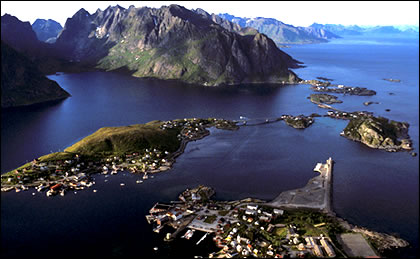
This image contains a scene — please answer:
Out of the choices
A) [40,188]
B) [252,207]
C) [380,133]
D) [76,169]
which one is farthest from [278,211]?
[380,133]

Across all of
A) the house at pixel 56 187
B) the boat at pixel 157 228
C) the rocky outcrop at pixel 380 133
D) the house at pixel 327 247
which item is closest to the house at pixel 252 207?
the house at pixel 327 247

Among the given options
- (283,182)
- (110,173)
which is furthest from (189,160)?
(283,182)

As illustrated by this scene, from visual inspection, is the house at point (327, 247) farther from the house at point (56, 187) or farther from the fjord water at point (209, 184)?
the house at point (56, 187)

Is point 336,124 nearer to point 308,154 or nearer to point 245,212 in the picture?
point 308,154

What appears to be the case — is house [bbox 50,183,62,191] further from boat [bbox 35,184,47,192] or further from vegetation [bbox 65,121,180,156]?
vegetation [bbox 65,121,180,156]

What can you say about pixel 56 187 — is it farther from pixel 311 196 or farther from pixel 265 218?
pixel 311 196
